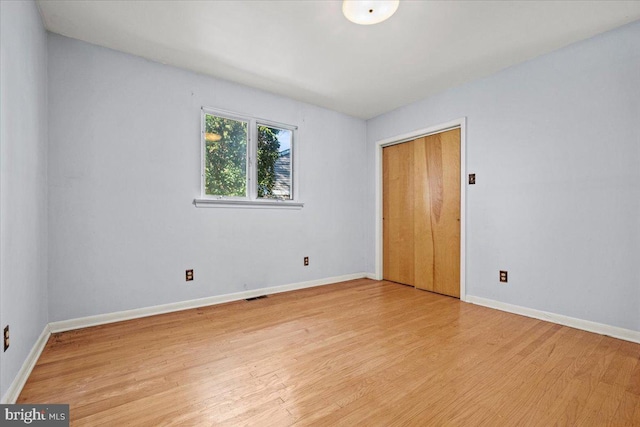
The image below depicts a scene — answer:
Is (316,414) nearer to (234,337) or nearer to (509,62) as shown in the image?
(234,337)

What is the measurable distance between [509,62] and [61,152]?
14.1 feet

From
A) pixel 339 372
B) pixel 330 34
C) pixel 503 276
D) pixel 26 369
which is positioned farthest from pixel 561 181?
pixel 26 369

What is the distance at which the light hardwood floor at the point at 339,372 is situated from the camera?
1429 millimetres

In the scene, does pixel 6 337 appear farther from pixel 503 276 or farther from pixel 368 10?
pixel 503 276

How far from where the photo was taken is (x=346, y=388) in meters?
1.64

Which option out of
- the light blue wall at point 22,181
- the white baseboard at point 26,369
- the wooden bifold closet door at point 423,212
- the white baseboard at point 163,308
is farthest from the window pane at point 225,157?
the wooden bifold closet door at point 423,212

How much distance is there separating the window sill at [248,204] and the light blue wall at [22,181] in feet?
4.17

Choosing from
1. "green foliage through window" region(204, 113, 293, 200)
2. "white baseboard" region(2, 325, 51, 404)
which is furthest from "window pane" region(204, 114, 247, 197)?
"white baseboard" region(2, 325, 51, 404)

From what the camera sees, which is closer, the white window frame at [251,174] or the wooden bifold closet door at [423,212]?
the white window frame at [251,174]

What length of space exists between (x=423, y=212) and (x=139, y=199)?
3.32m

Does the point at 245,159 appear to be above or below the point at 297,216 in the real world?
above

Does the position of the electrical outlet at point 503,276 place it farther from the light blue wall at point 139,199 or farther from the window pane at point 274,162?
the window pane at point 274,162

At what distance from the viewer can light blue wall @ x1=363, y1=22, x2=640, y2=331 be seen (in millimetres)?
2332

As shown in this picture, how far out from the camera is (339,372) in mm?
1811
